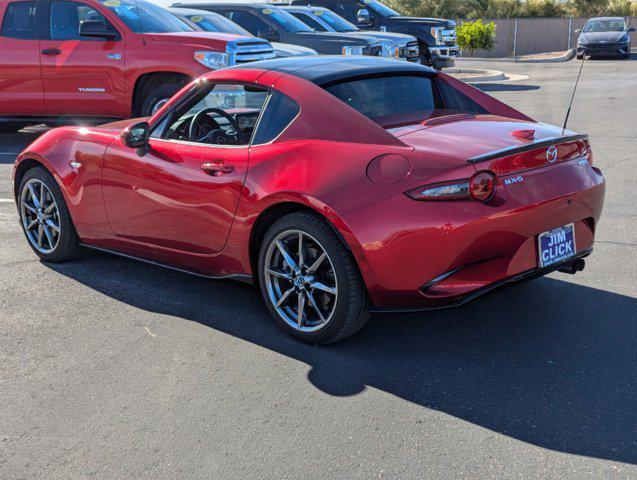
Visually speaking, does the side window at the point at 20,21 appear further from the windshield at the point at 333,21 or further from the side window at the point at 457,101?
the windshield at the point at 333,21

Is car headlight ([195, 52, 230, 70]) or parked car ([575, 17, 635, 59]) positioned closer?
car headlight ([195, 52, 230, 70])

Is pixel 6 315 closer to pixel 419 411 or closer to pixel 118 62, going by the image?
pixel 419 411

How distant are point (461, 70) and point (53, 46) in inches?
684

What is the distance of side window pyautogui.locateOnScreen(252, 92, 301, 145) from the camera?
464cm

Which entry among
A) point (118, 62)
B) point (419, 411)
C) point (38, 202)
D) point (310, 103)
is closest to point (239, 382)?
point (419, 411)

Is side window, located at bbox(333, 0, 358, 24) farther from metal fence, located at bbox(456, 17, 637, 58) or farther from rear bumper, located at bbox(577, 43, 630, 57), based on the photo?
metal fence, located at bbox(456, 17, 637, 58)

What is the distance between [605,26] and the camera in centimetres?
3241

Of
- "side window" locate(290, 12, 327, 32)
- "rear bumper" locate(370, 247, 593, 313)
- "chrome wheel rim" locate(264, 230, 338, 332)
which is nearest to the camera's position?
"rear bumper" locate(370, 247, 593, 313)

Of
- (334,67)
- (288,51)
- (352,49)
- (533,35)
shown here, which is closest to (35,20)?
(288,51)

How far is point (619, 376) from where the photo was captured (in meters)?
4.02

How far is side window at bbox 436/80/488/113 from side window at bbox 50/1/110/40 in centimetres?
723

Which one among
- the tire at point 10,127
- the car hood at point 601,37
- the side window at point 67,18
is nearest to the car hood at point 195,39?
the side window at point 67,18

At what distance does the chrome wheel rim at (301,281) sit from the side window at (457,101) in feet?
5.17

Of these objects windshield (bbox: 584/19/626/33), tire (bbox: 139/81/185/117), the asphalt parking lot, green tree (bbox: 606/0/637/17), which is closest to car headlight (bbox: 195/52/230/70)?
tire (bbox: 139/81/185/117)
